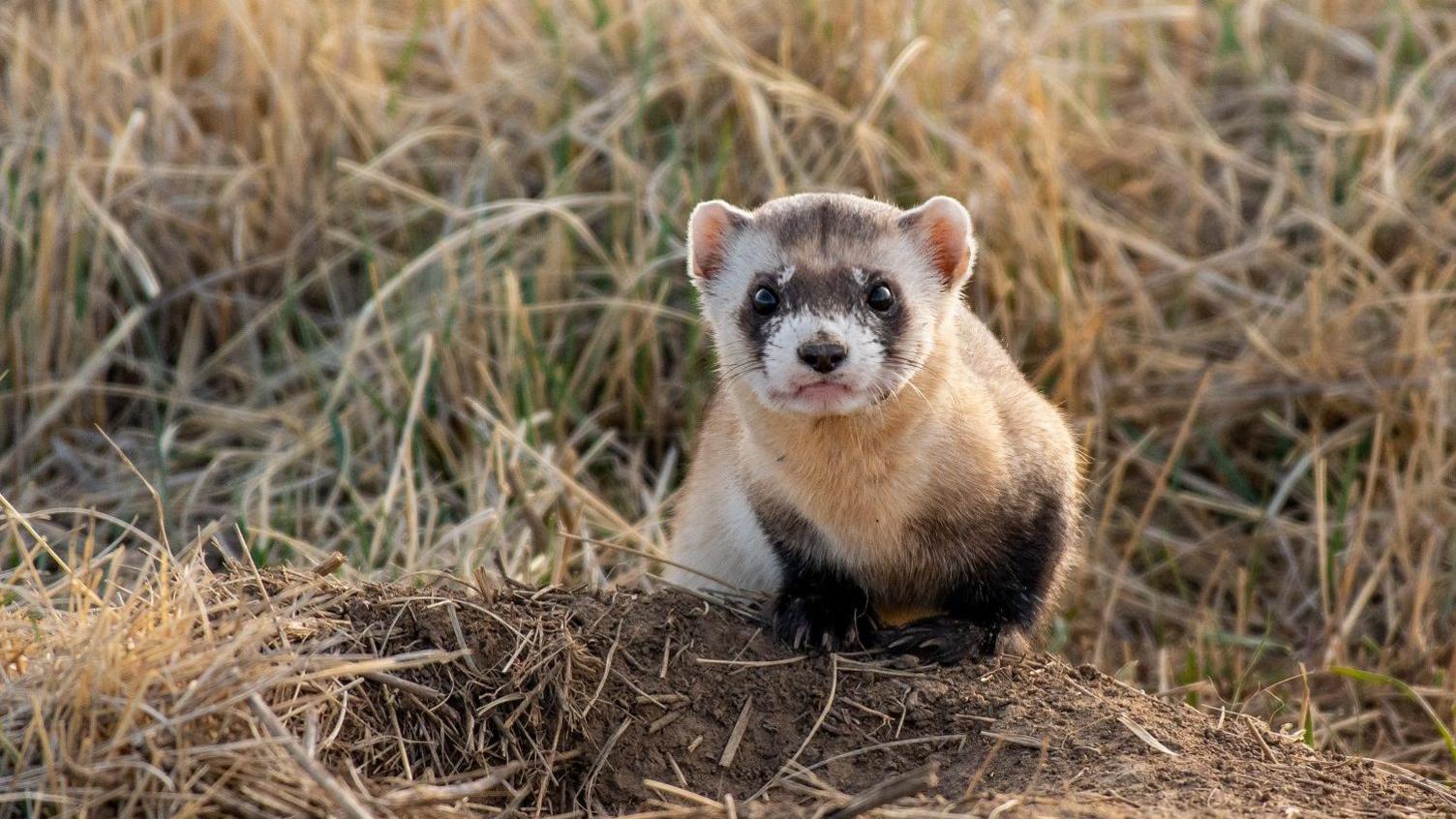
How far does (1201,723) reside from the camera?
363 centimetres

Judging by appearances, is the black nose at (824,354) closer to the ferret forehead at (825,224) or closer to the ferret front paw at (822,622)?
the ferret forehead at (825,224)

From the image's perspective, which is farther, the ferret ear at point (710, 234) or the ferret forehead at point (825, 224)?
the ferret ear at point (710, 234)

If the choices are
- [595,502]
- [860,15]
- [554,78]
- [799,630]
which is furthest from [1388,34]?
[799,630]

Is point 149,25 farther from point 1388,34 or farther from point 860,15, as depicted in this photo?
point 1388,34

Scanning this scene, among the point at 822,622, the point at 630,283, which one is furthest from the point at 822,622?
the point at 630,283

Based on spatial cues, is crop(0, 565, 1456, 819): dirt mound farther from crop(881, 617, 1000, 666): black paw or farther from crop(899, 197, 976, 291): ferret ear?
crop(899, 197, 976, 291): ferret ear

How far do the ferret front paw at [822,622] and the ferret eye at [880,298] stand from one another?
2.33ft

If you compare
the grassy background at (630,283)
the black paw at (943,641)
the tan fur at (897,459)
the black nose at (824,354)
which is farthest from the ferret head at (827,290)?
the grassy background at (630,283)

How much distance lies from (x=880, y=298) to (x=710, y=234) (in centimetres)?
60

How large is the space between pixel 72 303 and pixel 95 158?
0.65 metres

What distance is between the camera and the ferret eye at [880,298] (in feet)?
12.7

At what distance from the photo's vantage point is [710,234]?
14.0 ft

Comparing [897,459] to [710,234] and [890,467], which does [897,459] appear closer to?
[890,467]

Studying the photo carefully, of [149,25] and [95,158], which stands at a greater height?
[149,25]
